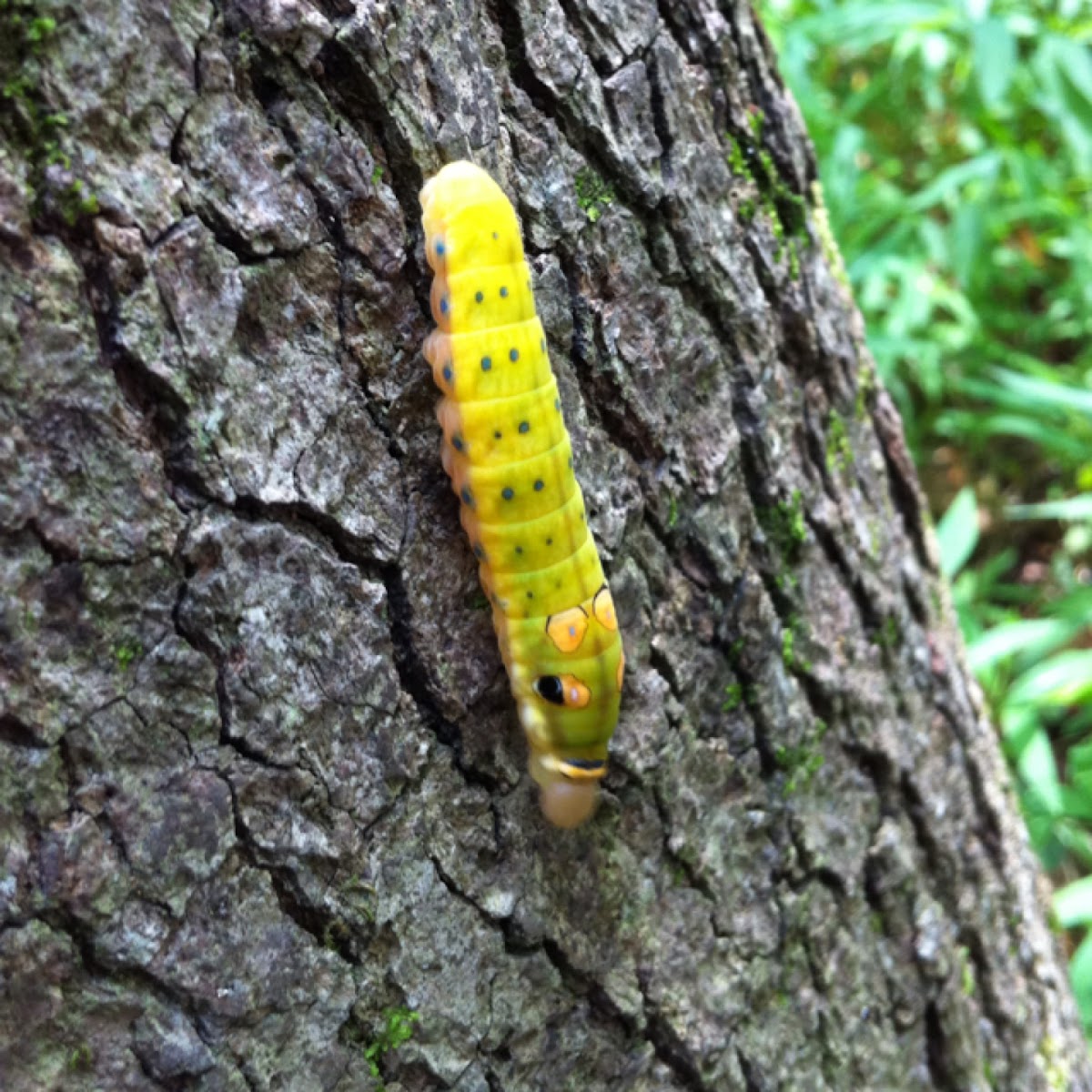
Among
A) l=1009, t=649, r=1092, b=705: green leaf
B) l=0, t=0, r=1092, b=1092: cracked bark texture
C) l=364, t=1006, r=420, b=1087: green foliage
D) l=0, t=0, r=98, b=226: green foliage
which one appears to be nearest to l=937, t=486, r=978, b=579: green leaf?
l=1009, t=649, r=1092, b=705: green leaf

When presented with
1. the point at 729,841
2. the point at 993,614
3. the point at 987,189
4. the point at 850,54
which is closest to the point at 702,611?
the point at 729,841

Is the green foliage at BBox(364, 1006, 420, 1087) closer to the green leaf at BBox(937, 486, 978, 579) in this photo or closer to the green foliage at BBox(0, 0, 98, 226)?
the green foliage at BBox(0, 0, 98, 226)

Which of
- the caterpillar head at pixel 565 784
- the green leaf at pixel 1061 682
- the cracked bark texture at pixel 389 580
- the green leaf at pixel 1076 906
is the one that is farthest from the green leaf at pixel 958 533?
the caterpillar head at pixel 565 784

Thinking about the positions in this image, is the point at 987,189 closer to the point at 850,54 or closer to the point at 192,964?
the point at 850,54

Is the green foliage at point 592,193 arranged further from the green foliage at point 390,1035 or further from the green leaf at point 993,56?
the green leaf at point 993,56

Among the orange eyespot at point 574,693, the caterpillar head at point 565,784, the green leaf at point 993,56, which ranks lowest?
the caterpillar head at point 565,784

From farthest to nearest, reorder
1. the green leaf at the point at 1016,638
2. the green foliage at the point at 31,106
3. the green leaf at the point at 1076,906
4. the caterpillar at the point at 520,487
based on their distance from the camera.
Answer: the green leaf at the point at 1016,638 < the green leaf at the point at 1076,906 < the caterpillar at the point at 520,487 < the green foliage at the point at 31,106
